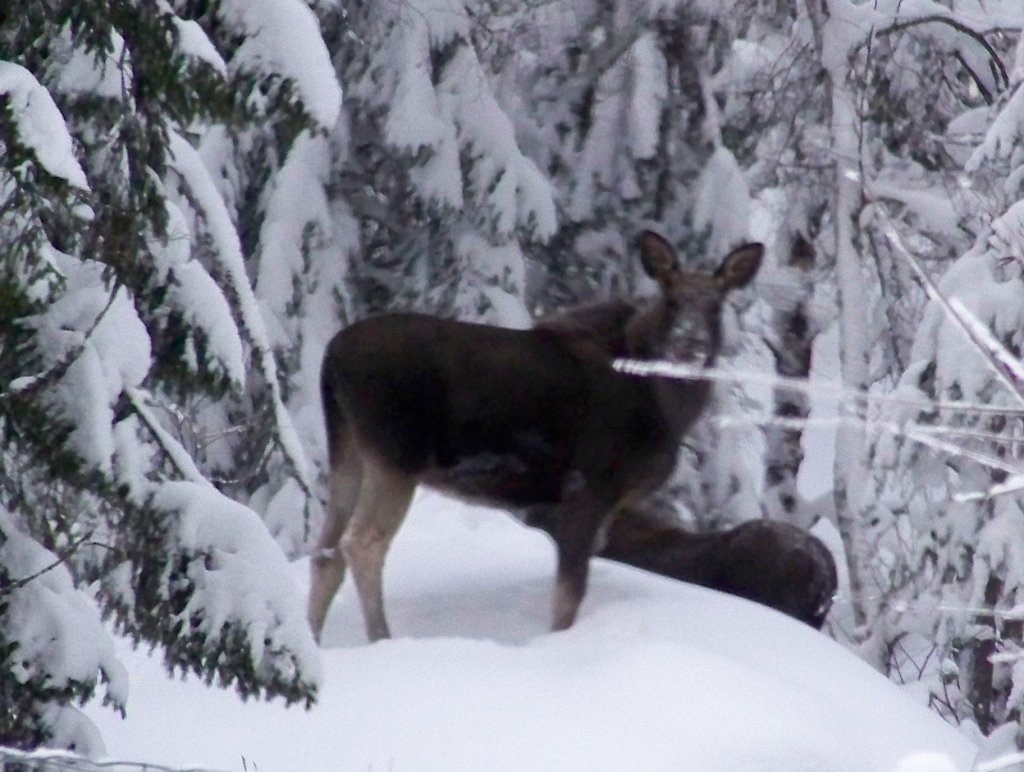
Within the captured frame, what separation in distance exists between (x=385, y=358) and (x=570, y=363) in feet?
2.94

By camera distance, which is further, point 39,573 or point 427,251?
point 427,251

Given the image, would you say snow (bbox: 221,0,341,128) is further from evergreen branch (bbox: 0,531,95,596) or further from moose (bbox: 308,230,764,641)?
moose (bbox: 308,230,764,641)

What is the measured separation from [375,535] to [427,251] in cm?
538

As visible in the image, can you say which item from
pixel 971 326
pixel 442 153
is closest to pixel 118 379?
pixel 971 326

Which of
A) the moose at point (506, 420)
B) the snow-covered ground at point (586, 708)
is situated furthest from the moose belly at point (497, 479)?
the snow-covered ground at point (586, 708)

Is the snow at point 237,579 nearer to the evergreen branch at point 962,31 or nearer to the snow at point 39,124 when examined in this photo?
the snow at point 39,124

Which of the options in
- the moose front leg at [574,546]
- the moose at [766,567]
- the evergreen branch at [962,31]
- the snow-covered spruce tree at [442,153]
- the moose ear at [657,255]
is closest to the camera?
the moose front leg at [574,546]

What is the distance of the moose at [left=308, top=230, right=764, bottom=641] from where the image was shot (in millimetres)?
8352

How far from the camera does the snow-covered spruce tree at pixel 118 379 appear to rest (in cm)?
487

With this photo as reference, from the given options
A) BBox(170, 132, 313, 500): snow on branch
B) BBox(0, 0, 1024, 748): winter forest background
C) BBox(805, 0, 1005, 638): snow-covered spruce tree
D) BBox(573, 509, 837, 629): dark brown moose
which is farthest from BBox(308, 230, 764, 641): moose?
BBox(805, 0, 1005, 638): snow-covered spruce tree

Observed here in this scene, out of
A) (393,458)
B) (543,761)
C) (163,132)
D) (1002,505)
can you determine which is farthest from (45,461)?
(1002,505)

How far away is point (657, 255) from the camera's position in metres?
8.88

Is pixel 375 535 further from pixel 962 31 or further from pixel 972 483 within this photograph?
pixel 962 31

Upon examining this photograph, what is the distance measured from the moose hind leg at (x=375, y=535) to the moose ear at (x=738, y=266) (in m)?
1.93
